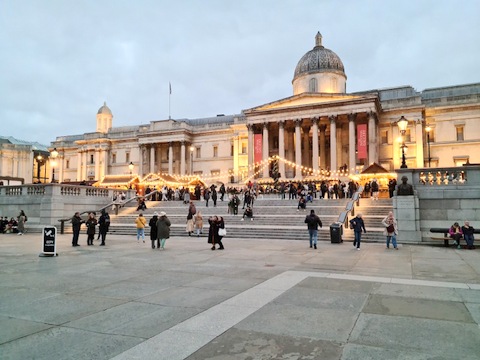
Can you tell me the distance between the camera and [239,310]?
6.60 meters

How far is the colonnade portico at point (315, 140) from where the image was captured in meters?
49.8

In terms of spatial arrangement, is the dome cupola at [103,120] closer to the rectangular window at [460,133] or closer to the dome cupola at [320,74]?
the dome cupola at [320,74]

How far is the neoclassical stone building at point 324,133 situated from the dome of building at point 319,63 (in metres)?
0.15

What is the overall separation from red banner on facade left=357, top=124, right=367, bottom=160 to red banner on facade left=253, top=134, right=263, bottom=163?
13741 mm

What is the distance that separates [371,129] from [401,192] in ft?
105

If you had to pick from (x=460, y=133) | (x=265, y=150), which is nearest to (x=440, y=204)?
(x=265, y=150)

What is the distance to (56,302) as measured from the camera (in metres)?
7.12

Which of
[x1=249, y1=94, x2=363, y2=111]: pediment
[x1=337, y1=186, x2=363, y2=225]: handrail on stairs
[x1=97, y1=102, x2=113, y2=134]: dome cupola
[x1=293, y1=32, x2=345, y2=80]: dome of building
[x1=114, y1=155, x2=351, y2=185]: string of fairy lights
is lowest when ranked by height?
[x1=337, y1=186, x2=363, y2=225]: handrail on stairs

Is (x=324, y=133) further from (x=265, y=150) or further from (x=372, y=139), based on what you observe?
(x=265, y=150)

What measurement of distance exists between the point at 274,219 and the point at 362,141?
28316mm

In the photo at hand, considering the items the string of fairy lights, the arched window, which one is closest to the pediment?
the arched window

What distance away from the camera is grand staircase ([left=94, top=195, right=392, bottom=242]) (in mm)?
21891

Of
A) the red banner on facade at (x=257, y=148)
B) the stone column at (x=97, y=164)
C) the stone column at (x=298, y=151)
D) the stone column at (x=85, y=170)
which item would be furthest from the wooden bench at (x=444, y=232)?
the stone column at (x=85, y=170)

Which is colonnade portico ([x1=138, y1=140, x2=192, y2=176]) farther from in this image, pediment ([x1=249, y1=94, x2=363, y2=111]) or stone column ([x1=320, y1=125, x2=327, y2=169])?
stone column ([x1=320, y1=125, x2=327, y2=169])
